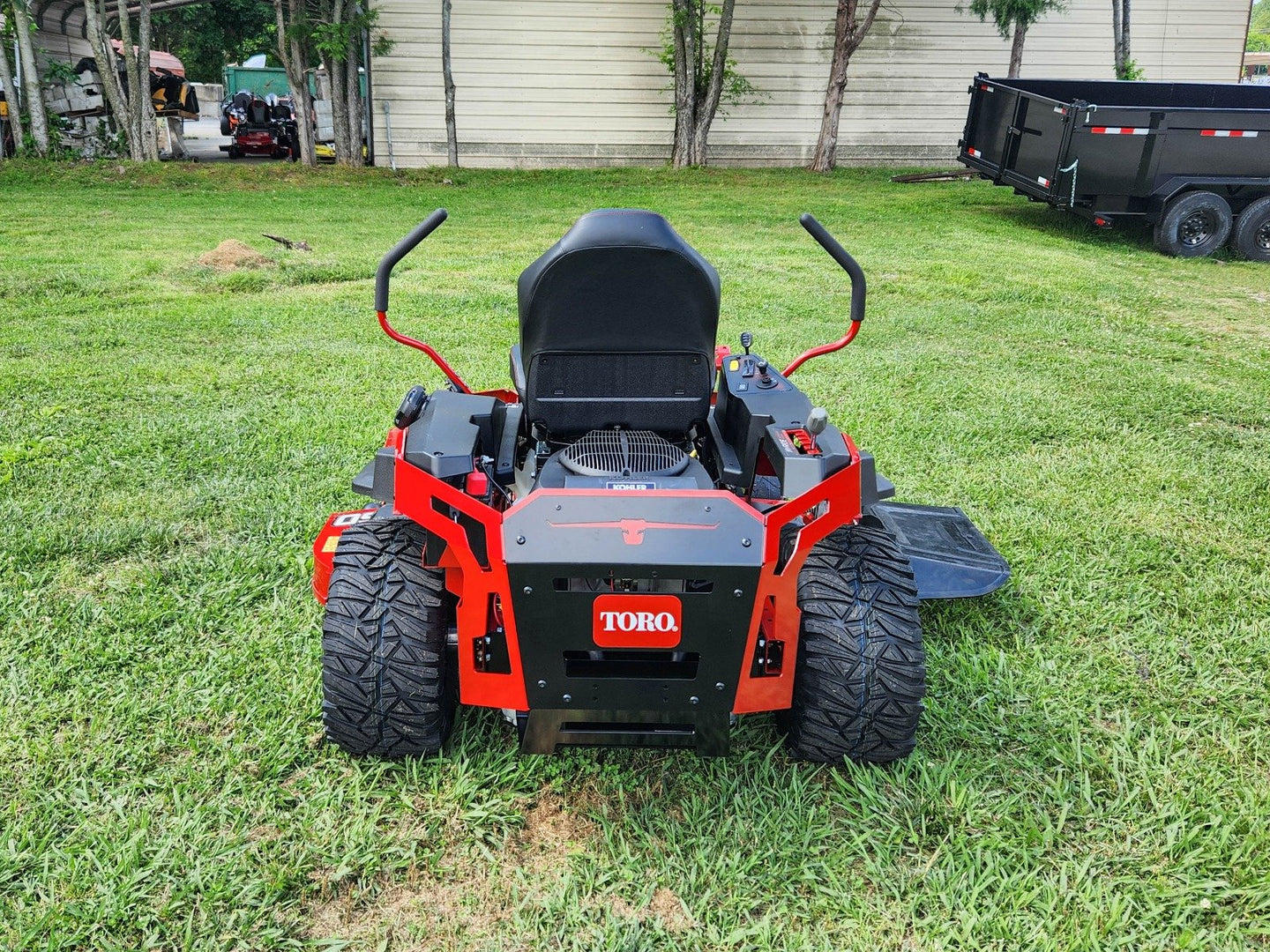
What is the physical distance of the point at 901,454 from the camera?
4.72 meters

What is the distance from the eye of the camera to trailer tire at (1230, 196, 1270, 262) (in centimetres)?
1031

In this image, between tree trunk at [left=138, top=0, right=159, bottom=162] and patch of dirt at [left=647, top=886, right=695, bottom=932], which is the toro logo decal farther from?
tree trunk at [left=138, top=0, right=159, bottom=162]

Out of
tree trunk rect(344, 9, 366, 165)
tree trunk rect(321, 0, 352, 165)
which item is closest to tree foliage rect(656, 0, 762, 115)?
tree trunk rect(344, 9, 366, 165)

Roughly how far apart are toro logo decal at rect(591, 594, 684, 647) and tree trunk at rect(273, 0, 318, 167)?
Result: 15.8 meters

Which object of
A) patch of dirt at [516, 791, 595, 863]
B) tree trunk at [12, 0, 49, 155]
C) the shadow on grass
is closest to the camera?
patch of dirt at [516, 791, 595, 863]

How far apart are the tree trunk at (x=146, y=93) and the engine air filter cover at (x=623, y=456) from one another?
15149 mm

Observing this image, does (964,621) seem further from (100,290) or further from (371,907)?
(100,290)

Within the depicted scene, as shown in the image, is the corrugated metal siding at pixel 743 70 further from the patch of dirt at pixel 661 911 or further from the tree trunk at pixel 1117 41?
the patch of dirt at pixel 661 911

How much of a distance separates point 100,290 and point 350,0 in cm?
997

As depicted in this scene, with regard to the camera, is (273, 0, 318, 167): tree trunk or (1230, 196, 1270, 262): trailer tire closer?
(1230, 196, 1270, 262): trailer tire

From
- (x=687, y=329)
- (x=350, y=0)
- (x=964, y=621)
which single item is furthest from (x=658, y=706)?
(x=350, y=0)

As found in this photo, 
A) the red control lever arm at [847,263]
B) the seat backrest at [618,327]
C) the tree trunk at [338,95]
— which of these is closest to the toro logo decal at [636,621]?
the seat backrest at [618,327]

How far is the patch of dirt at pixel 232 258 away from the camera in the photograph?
8.37 metres

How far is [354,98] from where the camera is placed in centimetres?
1648
